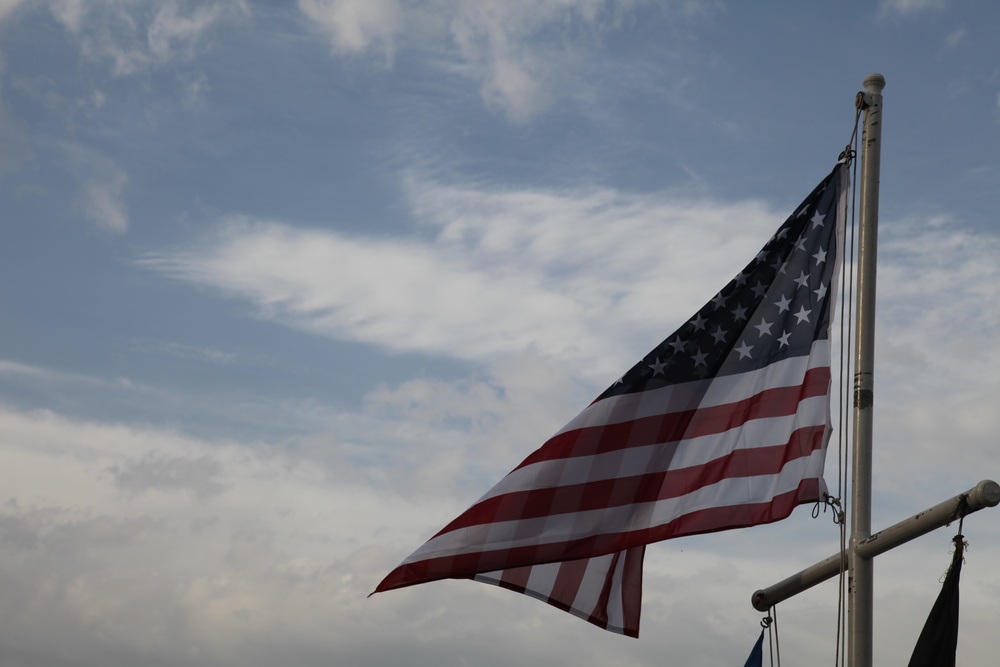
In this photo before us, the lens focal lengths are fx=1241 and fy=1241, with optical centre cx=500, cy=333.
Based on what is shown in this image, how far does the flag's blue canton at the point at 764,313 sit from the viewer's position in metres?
13.6

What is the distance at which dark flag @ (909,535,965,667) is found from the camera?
11398 mm

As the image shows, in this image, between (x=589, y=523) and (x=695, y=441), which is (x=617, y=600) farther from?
(x=695, y=441)

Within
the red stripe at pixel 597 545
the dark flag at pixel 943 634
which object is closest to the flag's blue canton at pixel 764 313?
the red stripe at pixel 597 545

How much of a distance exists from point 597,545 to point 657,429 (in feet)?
4.89

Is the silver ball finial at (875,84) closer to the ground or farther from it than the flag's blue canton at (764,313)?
farther from it

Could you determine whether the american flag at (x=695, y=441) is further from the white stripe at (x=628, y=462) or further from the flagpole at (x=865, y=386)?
the flagpole at (x=865, y=386)

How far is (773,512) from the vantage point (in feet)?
41.6

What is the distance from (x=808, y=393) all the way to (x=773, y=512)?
4.43ft

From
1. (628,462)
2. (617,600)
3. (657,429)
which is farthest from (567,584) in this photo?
(657,429)

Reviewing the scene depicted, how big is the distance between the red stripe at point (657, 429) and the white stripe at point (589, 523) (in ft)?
2.34


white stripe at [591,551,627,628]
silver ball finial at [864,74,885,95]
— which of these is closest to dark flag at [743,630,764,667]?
white stripe at [591,551,627,628]

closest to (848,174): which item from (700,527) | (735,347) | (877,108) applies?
(877,108)

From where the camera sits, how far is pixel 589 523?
13453mm

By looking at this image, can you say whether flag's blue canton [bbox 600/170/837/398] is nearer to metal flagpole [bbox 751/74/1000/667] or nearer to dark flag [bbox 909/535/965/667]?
metal flagpole [bbox 751/74/1000/667]
